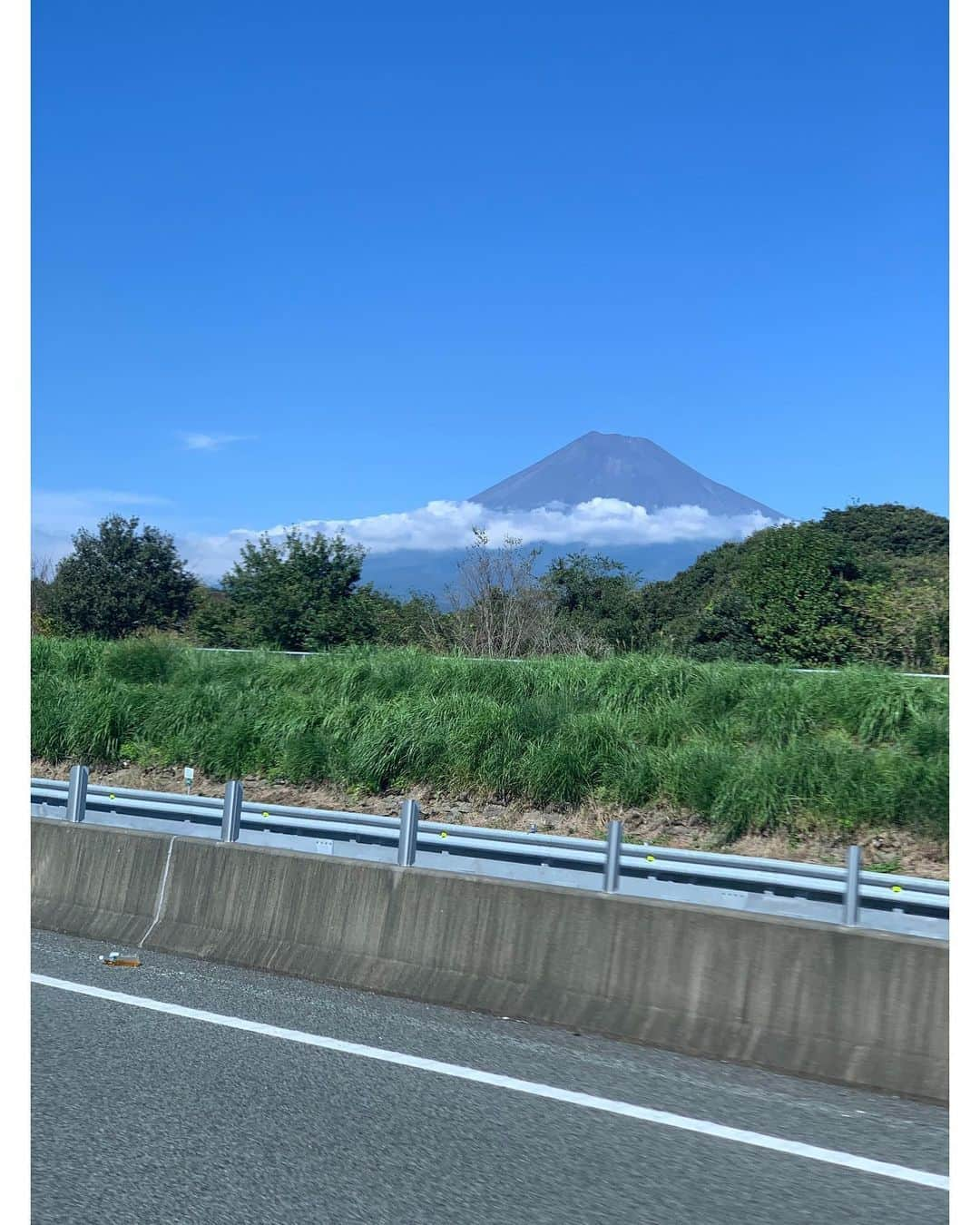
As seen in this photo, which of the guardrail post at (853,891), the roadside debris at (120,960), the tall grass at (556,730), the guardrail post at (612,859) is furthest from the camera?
the tall grass at (556,730)

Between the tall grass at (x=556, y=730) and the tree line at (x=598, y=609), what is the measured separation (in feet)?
18.7

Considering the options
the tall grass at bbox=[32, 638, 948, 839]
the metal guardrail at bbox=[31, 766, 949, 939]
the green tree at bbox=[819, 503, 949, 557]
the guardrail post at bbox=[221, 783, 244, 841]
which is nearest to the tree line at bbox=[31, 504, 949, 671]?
the tall grass at bbox=[32, 638, 948, 839]

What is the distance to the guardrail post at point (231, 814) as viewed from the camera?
10398 mm

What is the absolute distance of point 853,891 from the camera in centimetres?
736

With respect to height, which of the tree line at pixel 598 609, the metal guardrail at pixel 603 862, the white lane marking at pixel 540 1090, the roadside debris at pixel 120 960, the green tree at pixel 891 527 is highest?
the green tree at pixel 891 527

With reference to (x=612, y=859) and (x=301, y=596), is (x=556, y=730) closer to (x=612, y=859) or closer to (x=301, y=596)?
(x=612, y=859)

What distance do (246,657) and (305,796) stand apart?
8214mm

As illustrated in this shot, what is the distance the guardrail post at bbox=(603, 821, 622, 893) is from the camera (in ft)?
27.3

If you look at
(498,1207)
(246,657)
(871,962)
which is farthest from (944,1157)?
(246,657)

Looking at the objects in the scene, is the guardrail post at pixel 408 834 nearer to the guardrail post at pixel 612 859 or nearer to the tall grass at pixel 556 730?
the guardrail post at pixel 612 859

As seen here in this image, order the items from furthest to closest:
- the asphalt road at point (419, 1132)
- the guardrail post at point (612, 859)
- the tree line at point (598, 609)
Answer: the tree line at point (598, 609), the guardrail post at point (612, 859), the asphalt road at point (419, 1132)

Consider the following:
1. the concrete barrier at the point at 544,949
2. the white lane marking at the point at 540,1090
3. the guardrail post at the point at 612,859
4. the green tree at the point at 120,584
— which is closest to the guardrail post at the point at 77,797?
the concrete barrier at the point at 544,949

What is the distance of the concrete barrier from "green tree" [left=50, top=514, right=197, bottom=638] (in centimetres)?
5030

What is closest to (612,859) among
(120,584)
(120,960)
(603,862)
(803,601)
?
(603,862)
